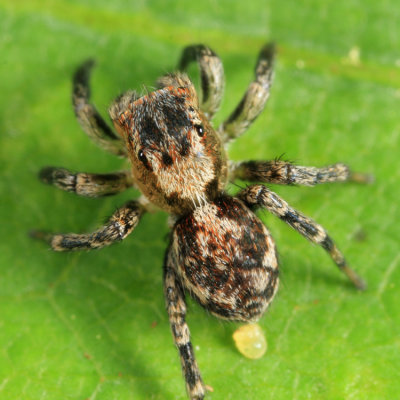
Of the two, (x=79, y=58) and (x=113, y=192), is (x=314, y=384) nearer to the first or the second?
(x=113, y=192)

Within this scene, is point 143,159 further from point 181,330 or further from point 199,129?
point 181,330

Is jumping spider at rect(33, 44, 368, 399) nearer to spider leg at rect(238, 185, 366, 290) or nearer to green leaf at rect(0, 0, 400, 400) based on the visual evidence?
spider leg at rect(238, 185, 366, 290)

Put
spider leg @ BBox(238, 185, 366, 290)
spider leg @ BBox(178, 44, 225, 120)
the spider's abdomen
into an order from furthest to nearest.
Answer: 1. spider leg @ BBox(178, 44, 225, 120)
2. spider leg @ BBox(238, 185, 366, 290)
3. the spider's abdomen

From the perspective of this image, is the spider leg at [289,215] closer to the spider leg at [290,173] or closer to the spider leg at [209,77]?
the spider leg at [290,173]

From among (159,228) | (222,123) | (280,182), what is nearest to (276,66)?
(222,123)

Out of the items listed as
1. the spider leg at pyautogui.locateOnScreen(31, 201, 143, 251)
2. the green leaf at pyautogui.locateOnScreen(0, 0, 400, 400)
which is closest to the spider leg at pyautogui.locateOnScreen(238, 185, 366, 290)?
the green leaf at pyautogui.locateOnScreen(0, 0, 400, 400)

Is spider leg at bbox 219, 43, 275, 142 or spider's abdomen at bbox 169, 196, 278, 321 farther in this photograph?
spider leg at bbox 219, 43, 275, 142
